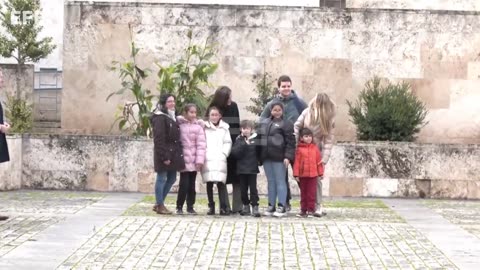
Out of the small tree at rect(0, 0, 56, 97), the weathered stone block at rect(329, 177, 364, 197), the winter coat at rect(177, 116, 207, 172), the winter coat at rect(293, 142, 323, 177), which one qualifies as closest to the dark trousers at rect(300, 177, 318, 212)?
the winter coat at rect(293, 142, 323, 177)

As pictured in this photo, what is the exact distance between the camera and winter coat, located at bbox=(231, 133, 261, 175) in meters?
12.8

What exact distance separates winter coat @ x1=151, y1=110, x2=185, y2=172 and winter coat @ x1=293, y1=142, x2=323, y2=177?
5.08 feet

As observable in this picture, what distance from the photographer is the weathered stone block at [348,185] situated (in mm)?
15938

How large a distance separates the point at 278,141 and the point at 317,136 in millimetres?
676

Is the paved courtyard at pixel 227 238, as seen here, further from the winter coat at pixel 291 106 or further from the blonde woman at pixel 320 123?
the winter coat at pixel 291 106

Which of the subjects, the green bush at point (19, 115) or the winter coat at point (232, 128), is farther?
the green bush at point (19, 115)

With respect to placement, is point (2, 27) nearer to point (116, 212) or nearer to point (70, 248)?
point (116, 212)

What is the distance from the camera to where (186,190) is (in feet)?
42.5

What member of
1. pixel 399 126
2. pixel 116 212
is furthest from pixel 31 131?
pixel 399 126

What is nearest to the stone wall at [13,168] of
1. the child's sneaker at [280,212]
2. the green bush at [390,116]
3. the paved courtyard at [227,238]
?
the paved courtyard at [227,238]

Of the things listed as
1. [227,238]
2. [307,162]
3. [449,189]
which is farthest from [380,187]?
[227,238]

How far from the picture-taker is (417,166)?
1594cm

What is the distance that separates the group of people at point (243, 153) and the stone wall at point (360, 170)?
288cm

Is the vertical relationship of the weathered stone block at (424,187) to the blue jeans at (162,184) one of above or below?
below
